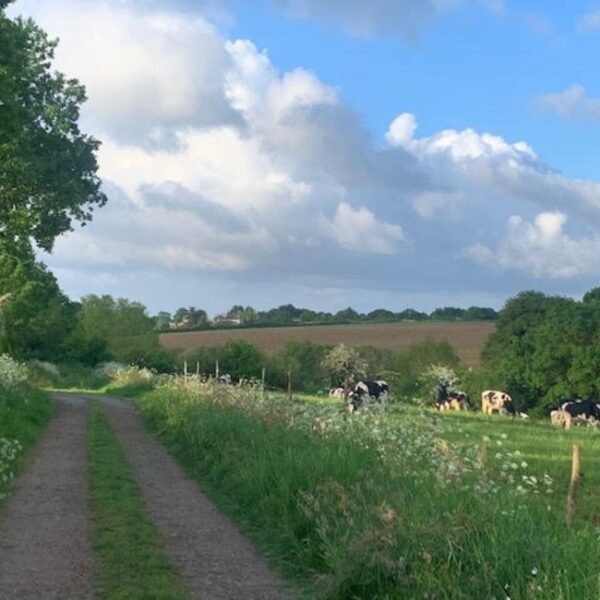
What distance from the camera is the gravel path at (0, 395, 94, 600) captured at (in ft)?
30.5

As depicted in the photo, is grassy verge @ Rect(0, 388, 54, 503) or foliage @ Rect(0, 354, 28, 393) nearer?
grassy verge @ Rect(0, 388, 54, 503)

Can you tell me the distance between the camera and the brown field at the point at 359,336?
10156 cm

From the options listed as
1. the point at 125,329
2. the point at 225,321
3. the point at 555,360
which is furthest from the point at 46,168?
the point at 225,321

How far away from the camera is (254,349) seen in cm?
9050

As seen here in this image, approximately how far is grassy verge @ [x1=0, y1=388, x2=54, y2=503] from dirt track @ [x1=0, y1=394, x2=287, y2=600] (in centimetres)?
35

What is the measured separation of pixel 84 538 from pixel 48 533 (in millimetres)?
→ 563

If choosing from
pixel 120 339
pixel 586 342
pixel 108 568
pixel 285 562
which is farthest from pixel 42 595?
pixel 120 339

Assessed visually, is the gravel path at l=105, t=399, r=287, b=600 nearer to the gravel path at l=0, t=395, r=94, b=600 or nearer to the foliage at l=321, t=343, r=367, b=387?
the gravel path at l=0, t=395, r=94, b=600

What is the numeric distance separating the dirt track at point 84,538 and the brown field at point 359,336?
78.6 meters

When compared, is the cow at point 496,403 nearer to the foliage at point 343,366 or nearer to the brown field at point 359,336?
the foliage at point 343,366

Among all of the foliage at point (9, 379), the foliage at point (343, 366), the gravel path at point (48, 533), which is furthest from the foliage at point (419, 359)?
the gravel path at point (48, 533)

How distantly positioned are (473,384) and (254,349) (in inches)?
817

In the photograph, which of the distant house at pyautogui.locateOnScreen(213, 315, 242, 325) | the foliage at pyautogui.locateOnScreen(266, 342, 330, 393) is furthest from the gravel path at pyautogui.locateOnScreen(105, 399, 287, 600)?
the distant house at pyautogui.locateOnScreen(213, 315, 242, 325)

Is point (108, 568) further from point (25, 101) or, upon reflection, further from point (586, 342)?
point (586, 342)
